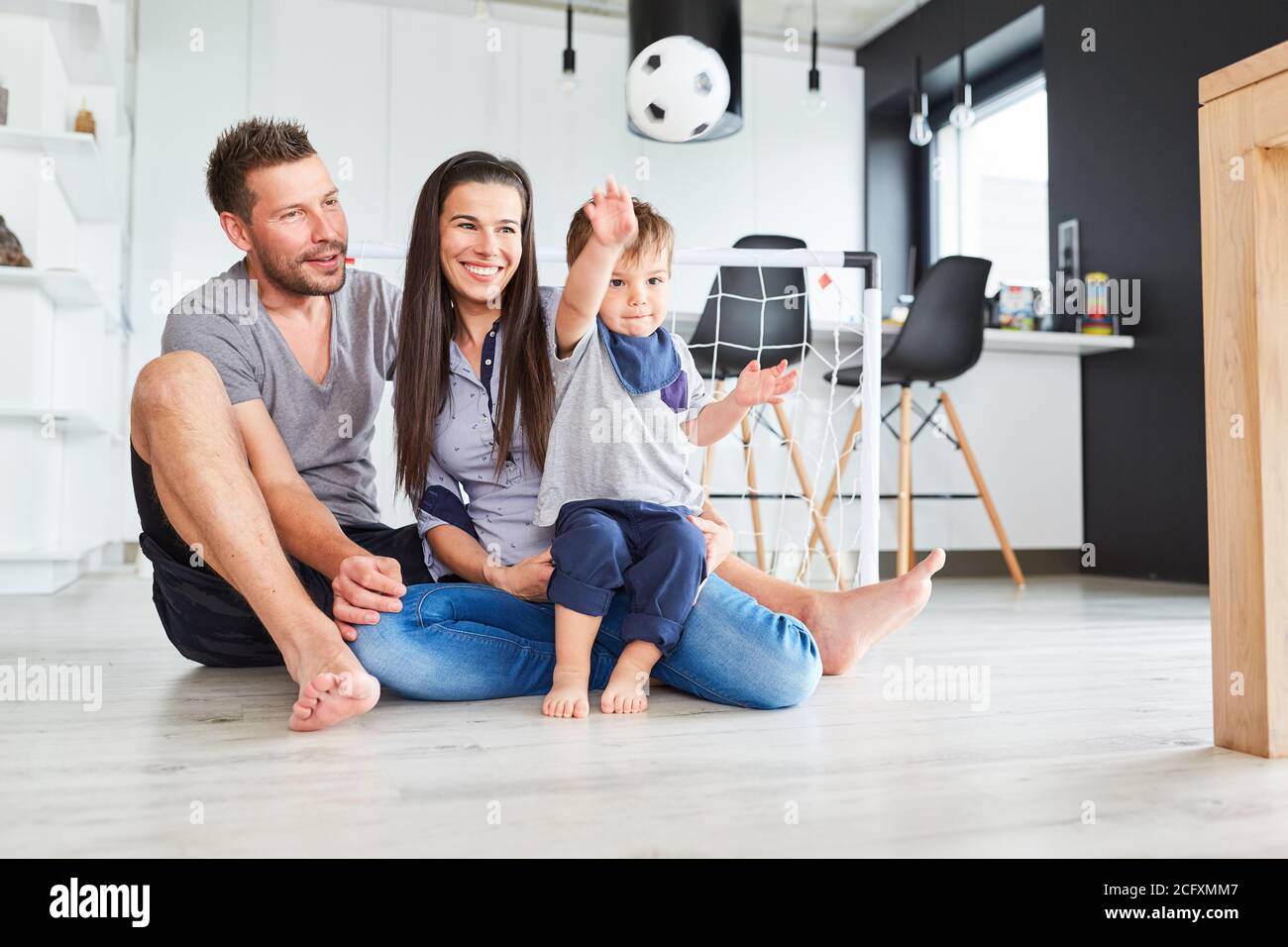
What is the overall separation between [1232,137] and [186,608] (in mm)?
1235

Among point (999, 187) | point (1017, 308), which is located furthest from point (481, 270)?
point (999, 187)

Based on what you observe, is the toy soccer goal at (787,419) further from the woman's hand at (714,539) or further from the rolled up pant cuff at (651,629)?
the rolled up pant cuff at (651,629)

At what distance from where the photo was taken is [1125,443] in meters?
3.45

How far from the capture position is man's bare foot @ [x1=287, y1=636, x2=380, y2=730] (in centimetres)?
99

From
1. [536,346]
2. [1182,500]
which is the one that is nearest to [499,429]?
[536,346]

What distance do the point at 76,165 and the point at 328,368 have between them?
202 cm

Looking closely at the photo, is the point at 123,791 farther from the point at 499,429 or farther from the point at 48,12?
the point at 48,12

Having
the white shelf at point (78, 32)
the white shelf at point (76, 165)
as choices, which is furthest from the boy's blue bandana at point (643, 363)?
the white shelf at point (78, 32)

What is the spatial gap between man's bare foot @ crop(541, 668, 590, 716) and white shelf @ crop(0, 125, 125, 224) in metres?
2.25

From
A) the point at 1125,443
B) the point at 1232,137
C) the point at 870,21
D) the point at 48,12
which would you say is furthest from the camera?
the point at 870,21

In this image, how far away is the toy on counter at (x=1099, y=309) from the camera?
3.47m
